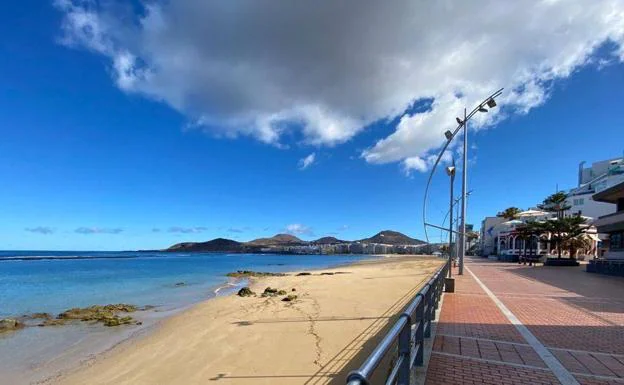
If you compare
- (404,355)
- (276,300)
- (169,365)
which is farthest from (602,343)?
(276,300)

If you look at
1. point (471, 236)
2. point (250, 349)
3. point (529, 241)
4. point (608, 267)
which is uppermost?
point (529, 241)

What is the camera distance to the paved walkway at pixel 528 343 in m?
4.95

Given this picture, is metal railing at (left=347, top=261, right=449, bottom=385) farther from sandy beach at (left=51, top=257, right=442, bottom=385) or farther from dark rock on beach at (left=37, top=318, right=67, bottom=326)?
dark rock on beach at (left=37, top=318, right=67, bottom=326)

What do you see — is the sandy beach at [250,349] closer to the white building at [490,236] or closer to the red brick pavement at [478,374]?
the red brick pavement at [478,374]

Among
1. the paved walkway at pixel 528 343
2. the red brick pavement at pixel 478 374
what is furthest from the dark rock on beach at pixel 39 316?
the red brick pavement at pixel 478 374

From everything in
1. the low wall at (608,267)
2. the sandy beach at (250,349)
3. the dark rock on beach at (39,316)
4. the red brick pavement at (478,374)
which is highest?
the red brick pavement at (478,374)

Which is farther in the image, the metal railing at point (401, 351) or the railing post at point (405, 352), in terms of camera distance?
the railing post at point (405, 352)

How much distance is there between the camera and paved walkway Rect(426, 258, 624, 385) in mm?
4945

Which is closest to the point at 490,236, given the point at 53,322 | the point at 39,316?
the point at 39,316

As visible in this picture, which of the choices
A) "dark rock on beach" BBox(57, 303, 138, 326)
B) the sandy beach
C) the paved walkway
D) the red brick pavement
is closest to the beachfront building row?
the paved walkway

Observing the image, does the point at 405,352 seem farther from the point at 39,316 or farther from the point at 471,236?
the point at 471,236

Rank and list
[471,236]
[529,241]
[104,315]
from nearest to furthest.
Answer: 1. [104,315]
2. [529,241]
3. [471,236]

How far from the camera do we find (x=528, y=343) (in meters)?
6.59

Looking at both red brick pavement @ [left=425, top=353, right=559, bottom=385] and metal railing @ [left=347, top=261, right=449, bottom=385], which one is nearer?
metal railing @ [left=347, top=261, right=449, bottom=385]
